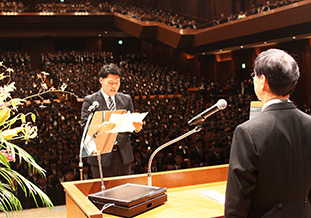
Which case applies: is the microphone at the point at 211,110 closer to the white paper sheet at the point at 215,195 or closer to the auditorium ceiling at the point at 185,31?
A: the white paper sheet at the point at 215,195

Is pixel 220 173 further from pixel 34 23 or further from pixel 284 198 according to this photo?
pixel 34 23

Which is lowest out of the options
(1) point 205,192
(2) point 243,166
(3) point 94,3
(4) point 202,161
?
(4) point 202,161

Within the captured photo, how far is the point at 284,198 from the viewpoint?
1.16 m

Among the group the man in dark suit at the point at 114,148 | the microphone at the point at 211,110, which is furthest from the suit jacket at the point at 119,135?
the microphone at the point at 211,110

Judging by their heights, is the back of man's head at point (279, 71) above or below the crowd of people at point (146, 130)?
above

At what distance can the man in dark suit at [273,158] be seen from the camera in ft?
3.73

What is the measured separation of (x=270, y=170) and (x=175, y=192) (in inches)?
37.7

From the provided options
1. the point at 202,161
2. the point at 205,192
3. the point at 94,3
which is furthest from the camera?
the point at 94,3

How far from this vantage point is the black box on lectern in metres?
1.59

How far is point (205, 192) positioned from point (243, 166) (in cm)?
83

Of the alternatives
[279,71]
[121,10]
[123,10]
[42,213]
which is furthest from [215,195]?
[123,10]

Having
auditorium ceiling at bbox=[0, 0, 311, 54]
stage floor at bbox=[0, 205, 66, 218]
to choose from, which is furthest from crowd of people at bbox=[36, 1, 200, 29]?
stage floor at bbox=[0, 205, 66, 218]

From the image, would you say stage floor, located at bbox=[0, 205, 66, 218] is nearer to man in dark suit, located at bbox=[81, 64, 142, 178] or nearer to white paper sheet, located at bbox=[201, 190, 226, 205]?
man in dark suit, located at bbox=[81, 64, 142, 178]

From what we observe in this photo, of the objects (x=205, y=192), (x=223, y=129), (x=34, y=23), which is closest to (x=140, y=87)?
(x=223, y=129)
